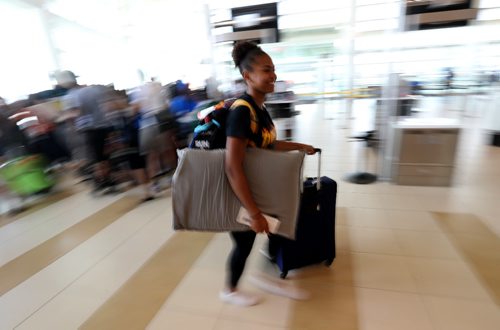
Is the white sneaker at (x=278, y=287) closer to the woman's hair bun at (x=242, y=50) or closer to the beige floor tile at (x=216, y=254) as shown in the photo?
the beige floor tile at (x=216, y=254)

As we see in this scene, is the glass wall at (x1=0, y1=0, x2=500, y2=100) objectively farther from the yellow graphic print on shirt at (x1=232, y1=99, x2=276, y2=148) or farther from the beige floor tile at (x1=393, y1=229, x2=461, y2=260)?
the yellow graphic print on shirt at (x1=232, y1=99, x2=276, y2=148)

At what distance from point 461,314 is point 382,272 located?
17.4 inches

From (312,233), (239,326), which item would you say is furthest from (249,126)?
(239,326)

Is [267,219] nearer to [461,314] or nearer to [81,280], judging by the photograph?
[461,314]

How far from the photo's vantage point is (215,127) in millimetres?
1265

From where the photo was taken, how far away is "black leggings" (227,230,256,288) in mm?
1437

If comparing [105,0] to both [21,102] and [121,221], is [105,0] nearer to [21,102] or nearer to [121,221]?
[21,102]

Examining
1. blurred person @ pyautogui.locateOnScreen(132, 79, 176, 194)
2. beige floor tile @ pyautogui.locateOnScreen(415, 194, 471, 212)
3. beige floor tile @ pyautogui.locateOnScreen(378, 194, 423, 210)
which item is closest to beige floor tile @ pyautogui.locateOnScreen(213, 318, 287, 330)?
beige floor tile @ pyautogui.locateOnScreen(378, 194, 423, 210)

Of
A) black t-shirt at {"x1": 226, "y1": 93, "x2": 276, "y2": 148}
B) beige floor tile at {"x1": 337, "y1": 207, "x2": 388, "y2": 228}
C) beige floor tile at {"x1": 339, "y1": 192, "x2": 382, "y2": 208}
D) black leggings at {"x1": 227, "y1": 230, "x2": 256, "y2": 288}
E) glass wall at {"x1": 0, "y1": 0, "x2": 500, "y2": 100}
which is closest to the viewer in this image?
black t-shirt at {"x1": 226, "y1": 93, "x2": 276, "y2": 148}

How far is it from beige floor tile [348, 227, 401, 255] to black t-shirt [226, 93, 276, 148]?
1303 millimetres

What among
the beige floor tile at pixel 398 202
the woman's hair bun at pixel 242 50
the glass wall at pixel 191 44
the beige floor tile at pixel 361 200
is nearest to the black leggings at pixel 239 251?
the woman's hair bun at pixel 242 50

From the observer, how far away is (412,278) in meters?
1.82

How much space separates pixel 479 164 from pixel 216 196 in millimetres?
4107

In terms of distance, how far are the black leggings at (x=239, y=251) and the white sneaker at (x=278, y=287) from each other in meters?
0.24
